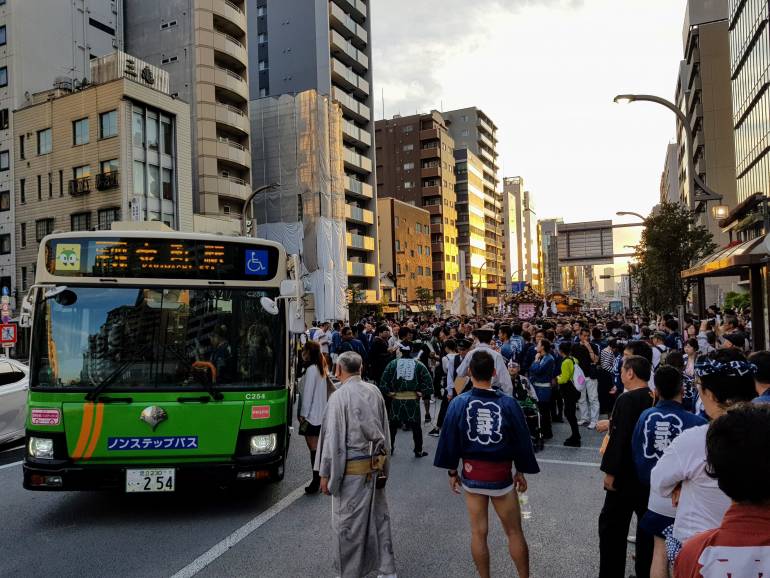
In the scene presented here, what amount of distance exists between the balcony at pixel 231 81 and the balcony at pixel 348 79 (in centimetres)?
1343

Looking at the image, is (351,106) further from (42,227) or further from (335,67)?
(42,227)

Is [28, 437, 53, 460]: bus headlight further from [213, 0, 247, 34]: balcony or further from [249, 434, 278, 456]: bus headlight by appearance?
[213, 0, 247, 34]: balcony

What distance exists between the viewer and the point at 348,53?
57.2m

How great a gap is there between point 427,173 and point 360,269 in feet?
111

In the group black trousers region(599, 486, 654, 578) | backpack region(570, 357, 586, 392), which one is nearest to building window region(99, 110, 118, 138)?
backpack region(570, 357, 586, 392)

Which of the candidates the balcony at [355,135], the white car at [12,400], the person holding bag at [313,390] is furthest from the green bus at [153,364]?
the balcony at [355,135]

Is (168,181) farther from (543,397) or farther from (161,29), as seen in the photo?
(543,397)

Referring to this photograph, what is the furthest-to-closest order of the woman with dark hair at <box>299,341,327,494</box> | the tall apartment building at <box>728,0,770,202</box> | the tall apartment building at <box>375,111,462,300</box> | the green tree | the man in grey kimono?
the tall apartment building at <box>375,111,462,300</box>
the tall apartment building at <box>728,0,770,202</box>
the green tree
the woman with dark hair at <box>299,341,327,494</box>
the man in grey kimono

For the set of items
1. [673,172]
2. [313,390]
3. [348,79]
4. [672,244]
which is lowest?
[313,390]

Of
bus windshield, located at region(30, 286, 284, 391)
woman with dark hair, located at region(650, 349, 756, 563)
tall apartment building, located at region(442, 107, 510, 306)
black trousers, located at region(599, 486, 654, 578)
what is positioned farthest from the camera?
tall apartment building, located at region(442, 107, 510, 306)

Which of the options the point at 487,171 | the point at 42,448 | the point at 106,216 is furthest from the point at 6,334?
the point at 487,171

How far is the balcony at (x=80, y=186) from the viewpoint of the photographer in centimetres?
3584

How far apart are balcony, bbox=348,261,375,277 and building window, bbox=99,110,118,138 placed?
79.8 ft

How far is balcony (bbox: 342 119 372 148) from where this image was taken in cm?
5525
